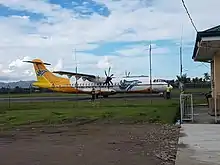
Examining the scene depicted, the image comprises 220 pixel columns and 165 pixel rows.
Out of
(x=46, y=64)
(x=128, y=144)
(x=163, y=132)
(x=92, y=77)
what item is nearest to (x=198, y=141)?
(x=128, y=144)

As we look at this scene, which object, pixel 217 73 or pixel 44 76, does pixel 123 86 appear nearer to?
pixel 44 76

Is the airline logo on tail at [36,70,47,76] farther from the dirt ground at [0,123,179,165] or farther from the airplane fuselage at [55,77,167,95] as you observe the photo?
the dirt ground at [0,123,179,165]

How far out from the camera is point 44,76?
66375 millimetres

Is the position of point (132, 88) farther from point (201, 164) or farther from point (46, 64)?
point (201, 164)

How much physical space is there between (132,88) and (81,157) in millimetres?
47998

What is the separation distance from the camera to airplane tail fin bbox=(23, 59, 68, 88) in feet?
212

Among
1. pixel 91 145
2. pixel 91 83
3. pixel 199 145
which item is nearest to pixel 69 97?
pixel 91 83

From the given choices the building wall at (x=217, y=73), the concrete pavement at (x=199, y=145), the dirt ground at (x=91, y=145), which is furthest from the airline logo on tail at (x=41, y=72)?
the concrete pavement at (x=199, y=145)

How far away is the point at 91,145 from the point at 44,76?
54128mm

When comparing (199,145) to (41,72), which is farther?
(41,72)

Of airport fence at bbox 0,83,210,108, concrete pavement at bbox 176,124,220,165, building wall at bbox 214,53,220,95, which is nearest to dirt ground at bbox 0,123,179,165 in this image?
concrete pavement at bbox 176,124,220,165

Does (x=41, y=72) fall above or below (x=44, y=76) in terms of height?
above

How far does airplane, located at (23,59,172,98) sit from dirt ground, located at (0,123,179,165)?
37.4 meters

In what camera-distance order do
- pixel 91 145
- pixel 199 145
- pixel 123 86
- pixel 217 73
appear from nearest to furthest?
A: pixel 199 145 → pixel 91 145 → pixel 217 73 → pixel 123 86
